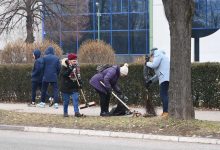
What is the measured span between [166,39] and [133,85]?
3590 centimetres

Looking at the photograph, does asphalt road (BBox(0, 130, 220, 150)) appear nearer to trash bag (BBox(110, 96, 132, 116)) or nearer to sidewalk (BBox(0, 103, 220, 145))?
sidewalk (BBox(0, 103, 220, 145))

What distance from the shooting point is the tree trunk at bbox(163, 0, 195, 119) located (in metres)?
11.3

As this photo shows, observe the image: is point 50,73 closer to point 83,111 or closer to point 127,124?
point 83,111

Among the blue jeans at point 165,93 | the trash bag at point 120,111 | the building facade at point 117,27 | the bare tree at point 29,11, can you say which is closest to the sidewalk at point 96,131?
the trash bag at point 120,111

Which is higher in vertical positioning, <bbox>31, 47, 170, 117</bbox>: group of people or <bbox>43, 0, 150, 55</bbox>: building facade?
<bbox>43, 0, 150, 55</bbox>: building facade

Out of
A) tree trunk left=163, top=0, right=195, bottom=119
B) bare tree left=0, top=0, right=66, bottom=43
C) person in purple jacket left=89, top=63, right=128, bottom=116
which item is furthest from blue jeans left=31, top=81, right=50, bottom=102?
bare tree left=0, top=0, right=66, bottom=43

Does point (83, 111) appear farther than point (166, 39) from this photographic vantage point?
No

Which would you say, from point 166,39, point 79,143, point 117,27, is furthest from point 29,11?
point 79,143

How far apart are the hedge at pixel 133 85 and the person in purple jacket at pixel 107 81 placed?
91cm

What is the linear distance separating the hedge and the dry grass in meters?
1.74

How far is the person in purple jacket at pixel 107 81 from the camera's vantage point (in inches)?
500

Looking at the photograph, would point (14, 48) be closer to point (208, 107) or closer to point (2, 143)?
point (208, 107)

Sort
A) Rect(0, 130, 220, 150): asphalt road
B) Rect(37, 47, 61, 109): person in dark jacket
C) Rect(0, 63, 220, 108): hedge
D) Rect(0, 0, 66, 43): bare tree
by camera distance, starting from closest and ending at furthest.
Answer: Rect(0, 130, 220, 150): asphalt road < Rect(0, 63, 220, 108): hedge < Rect(37, 47, 61, 109): person in dark jacket < Rect(0, 0, 66, 43): bare tree

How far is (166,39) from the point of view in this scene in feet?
167
